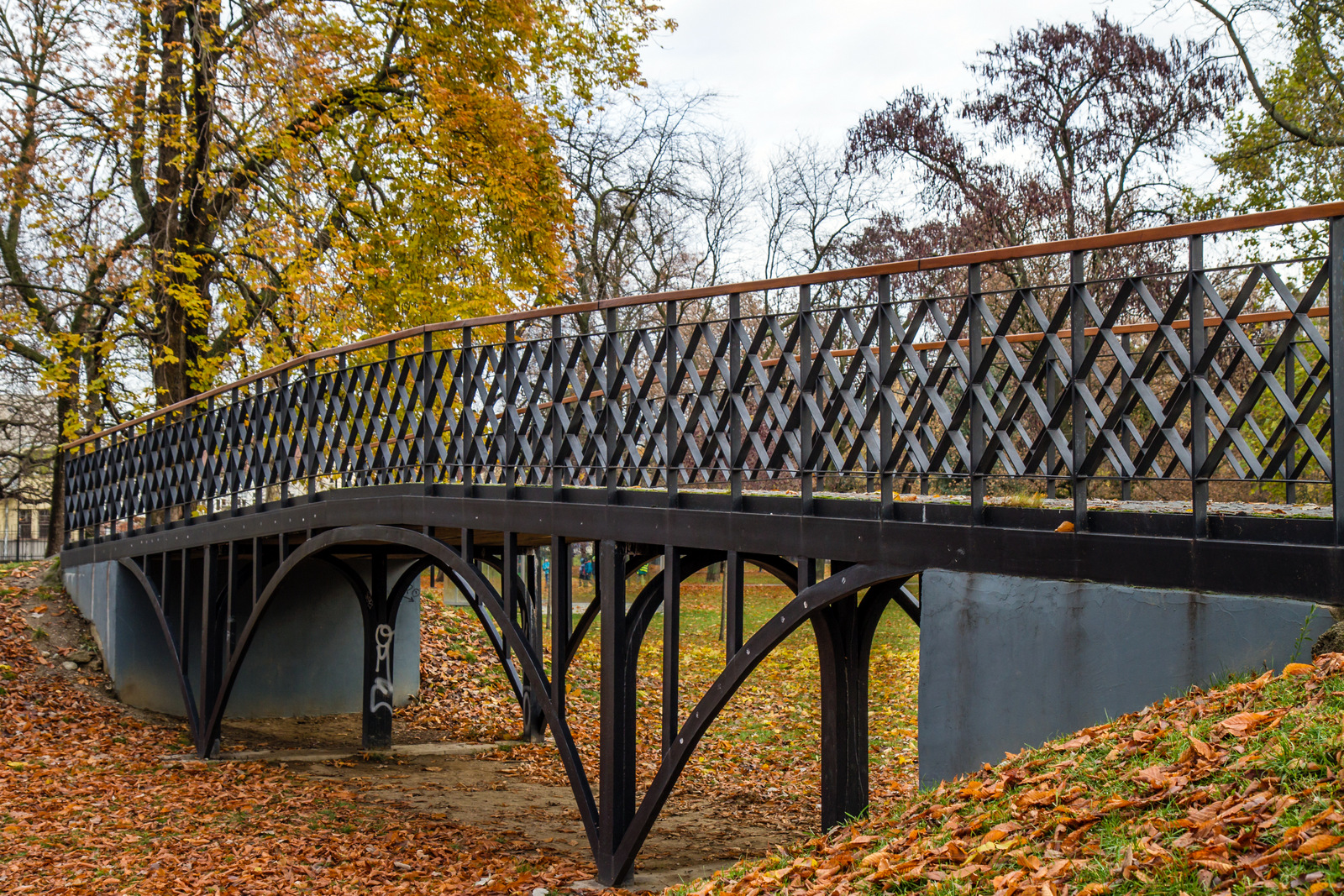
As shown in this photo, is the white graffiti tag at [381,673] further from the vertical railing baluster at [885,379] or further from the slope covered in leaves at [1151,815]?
the slope covered in leaves at [1151,815]

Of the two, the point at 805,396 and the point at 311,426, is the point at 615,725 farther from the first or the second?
the point at 311,426

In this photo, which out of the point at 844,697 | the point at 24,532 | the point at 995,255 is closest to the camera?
the point at 995,255

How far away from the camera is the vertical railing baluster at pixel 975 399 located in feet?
17.7

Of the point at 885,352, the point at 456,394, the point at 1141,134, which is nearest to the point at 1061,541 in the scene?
the point at 885,352

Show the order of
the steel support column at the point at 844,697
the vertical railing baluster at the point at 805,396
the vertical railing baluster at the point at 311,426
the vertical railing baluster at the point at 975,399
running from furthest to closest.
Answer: the vertical railing baluster at the point at 311,426, the steel support column at the point at 844,697, the vertical railing baluster at the point at 805,396, the vertical railing baluster at the point at 975,399

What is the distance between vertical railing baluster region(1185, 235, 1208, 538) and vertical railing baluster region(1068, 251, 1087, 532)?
1.57ft

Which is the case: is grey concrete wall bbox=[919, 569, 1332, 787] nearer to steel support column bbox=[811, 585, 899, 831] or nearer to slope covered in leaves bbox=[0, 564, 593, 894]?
steel support column bbox=[811, 585, 899, 831]

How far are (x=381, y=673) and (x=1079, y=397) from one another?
37.2 ft

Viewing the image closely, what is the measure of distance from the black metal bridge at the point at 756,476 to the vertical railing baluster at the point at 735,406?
0.08ft

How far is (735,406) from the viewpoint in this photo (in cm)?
688

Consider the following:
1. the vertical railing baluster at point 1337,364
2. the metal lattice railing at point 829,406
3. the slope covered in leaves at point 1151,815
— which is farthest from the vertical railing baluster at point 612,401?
the vertical railing baluster at point 1337,364

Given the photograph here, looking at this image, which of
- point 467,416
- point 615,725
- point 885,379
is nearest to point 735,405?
point 885,379

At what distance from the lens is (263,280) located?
16.2m

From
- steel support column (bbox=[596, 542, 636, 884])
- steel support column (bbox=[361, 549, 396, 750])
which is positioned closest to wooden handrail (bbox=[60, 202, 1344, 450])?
steel support column (bbox=[596, 542, 636, 884])
